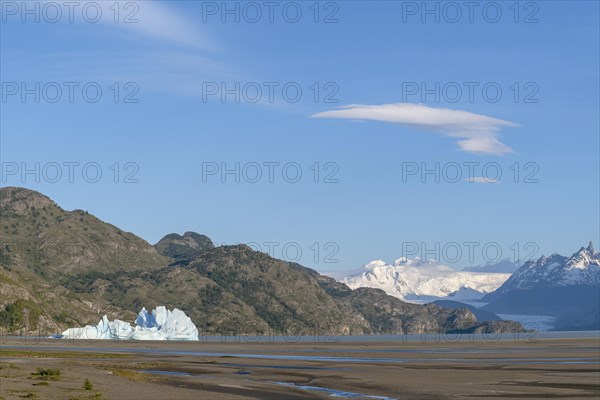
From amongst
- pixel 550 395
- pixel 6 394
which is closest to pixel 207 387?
pixel 6 394

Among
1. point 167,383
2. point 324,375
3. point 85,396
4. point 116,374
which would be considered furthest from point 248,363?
point 85,396

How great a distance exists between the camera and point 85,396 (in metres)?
81.6

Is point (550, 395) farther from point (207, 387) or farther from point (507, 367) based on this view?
point (507, 367)

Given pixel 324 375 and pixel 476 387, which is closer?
pixel 476 387

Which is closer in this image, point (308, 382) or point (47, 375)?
point (47, 375)

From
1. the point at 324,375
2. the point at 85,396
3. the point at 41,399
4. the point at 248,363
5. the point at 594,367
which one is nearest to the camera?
the point at 41,399

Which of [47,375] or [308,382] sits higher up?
[47,375]

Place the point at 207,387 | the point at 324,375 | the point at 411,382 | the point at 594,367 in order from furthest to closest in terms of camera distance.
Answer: the point at 594,367 < the point at 324,375 < the point at 411,382 < the point at 207,387

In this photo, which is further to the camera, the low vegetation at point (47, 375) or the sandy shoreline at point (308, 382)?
the low vegetation at point (47, 375)

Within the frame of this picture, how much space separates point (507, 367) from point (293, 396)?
229 feet

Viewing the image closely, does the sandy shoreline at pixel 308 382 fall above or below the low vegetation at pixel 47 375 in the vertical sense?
below

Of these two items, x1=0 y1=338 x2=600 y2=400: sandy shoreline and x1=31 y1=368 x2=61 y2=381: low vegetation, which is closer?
x1=0 y1=338 x2=600 y2=400: sandy shoreline

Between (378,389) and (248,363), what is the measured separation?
65253 mm

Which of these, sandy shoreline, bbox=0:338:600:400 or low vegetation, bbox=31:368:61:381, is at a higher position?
low vegetation, bbox=31:368:61:381
